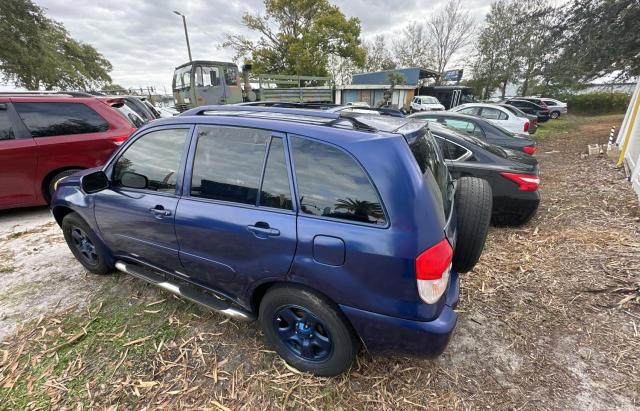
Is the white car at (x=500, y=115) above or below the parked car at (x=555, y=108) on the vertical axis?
below

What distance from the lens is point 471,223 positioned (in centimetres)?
223

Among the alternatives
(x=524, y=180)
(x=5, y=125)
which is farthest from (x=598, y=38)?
(x=5, y=125)

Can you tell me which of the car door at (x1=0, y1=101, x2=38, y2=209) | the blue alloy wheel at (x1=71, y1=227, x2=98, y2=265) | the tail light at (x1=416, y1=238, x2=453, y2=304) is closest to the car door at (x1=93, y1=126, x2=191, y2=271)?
the blue alloy wheel at (x1=71, y1=227, x2=98, y2=265)

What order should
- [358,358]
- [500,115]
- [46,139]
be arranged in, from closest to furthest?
[358,358], [46,139], [500,115]

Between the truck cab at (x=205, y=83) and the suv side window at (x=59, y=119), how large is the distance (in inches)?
340

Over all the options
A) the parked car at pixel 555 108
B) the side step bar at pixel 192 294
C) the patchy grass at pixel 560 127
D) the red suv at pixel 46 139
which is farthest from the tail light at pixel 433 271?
the parked car at pixel 555 108

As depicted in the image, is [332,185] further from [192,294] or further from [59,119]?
[59,119]

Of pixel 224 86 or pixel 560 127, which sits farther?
pixel 560 127

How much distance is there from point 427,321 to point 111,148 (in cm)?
535

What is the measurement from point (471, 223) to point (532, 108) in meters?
24.3

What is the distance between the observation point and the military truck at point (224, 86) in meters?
12.7

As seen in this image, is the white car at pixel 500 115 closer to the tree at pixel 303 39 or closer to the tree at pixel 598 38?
the tree at pixel 598 38

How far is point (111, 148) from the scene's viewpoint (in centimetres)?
480

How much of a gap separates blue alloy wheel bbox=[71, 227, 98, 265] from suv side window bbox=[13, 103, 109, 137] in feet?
8.03
